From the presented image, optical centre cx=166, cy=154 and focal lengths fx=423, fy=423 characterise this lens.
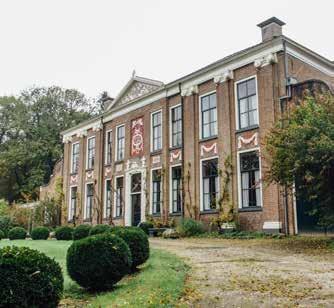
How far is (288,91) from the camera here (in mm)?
17156

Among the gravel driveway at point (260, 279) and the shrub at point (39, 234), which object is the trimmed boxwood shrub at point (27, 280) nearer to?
the gravel driveway at point (260, 279)

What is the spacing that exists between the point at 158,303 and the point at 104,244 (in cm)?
198

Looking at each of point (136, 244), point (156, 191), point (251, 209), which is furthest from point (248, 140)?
point (136, 244)

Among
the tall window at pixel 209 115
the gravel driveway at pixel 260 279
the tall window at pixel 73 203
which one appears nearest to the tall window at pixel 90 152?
the tall window at pixel 73 203

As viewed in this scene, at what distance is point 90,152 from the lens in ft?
98.8

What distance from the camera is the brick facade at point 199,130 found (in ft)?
57.6

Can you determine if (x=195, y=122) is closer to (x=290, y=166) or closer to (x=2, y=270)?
(x=290, y=166)

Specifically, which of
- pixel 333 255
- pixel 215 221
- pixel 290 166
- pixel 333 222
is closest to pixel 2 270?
pixel 333 255

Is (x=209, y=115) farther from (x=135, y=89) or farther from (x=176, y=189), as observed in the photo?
(x=135, y=89)

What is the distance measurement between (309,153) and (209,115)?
29.5 feet

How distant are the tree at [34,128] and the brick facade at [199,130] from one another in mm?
16932

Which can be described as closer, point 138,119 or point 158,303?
point 158,303

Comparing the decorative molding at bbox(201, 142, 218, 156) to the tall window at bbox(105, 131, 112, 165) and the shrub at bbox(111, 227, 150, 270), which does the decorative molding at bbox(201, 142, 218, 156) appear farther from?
the shrub at bbox(111, 227, 150, 270)

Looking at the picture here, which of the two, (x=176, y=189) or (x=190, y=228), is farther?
(x=176, y=189)
